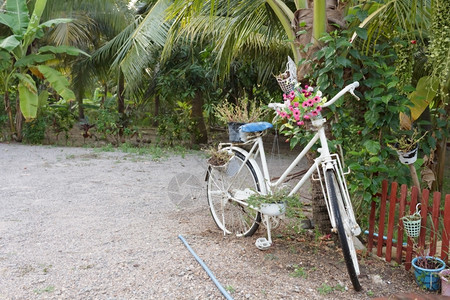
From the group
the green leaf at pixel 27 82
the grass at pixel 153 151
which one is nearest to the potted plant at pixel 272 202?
the grass at pixel 153 151

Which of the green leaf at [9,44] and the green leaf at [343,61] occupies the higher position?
the green leaf at [9,44]

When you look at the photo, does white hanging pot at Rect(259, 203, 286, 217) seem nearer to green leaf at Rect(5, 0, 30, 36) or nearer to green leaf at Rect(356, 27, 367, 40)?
green leaf at Rect(356, 27, 367, 40)

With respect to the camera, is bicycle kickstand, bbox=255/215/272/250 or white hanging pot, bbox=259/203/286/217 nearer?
white hanging pot, bbox=259/203/286/217

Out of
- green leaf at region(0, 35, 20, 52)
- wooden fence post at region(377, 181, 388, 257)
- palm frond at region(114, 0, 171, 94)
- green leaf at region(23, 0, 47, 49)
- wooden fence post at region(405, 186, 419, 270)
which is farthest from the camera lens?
green leaf at region(23, 0, 47, 49)

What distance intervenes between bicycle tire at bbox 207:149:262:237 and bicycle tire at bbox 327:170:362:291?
826 millimetres

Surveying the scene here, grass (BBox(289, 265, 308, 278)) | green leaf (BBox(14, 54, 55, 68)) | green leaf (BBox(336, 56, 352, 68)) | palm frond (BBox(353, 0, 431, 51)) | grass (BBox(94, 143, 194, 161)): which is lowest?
grass (BBox(94, 143, 194, 161))

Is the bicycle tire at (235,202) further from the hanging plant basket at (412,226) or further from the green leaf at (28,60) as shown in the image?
the green leaf at (28,60)

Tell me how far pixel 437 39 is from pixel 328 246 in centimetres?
187

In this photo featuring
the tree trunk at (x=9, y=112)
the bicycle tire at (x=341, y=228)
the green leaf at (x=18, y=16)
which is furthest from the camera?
the tree trunk at (x=9, y=112)

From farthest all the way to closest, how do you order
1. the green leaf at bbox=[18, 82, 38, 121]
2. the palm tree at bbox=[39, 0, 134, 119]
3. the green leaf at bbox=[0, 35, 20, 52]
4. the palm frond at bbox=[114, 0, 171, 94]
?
the palm tree at bbox=[39, 0, 134, 119] < the green leaf at bbox=[18, 82, 38, 121] < the green leaf at bbox=[0, 35, 20, 52] < the palm frond at bbox=[114, 0, 171, 94]

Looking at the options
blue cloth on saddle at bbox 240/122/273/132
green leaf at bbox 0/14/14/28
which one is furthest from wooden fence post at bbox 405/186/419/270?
green leaf at bbox 0/14/14/28

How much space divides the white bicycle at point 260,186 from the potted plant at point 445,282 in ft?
1.84

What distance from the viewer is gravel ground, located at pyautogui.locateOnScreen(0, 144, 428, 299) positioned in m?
3.00

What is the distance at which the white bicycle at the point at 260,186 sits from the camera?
3027 mm
